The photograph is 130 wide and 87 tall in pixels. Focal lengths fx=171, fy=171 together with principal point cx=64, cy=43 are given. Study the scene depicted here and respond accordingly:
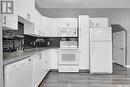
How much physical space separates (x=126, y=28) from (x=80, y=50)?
2.50m

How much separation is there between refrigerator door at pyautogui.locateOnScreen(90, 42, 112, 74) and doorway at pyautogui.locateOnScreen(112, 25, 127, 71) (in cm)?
127

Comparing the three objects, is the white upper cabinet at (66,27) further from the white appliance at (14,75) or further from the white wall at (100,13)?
the white appliance at (14,75)

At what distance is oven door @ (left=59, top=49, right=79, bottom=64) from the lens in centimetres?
619

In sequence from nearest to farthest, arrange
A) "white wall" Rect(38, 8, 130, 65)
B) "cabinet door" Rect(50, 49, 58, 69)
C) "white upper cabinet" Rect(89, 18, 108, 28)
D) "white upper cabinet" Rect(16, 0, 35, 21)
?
"white upper cabinet" Rect(16, 0, 35, 21), "cabinet door" Rect(50, 49, 58, 69), "white upper cabinet" Rect(89, 18, 108, 28), "white wall" Rect(38, 8, 130, 65)

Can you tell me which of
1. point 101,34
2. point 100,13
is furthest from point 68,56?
point 100,13

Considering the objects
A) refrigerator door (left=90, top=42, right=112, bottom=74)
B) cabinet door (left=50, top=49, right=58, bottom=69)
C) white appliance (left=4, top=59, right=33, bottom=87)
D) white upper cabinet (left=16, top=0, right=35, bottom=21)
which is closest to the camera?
white appliance (left=4, top=59, right=33, bottom=87)

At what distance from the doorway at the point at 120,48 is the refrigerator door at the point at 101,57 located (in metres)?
1.27

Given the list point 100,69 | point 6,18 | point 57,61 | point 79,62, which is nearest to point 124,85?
point 100,69

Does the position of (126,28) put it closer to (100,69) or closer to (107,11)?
(107,11)

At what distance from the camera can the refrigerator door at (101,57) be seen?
5945mm

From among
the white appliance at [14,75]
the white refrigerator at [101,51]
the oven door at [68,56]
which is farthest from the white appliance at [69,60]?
the white appliance at [14,75]

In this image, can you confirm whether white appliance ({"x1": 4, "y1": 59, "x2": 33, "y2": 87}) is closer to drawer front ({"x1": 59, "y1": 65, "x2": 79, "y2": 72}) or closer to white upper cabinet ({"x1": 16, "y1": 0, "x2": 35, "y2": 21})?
white upper cabinet ({"x1": 16, "y1": 0, "x2": 35, "y2": 21})

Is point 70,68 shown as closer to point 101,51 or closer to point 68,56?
point 68,56

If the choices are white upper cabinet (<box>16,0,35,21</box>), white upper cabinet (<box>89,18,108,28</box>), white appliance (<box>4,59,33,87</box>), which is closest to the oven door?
white upper cabinet (<box>89,18,108,28</box>)
